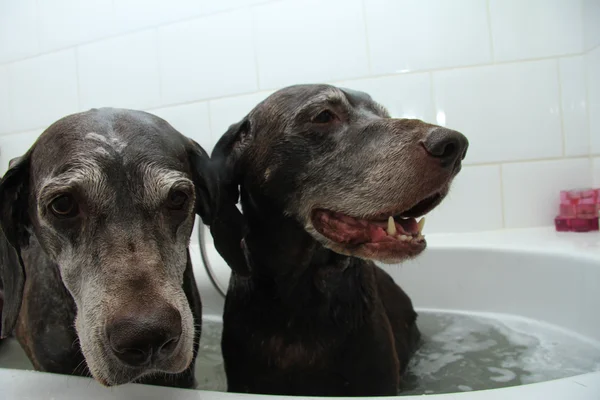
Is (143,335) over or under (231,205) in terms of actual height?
under

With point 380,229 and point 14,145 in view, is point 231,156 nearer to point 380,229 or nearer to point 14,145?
point 380,229

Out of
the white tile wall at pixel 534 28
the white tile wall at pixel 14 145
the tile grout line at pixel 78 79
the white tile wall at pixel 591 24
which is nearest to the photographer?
the white tile wall at pixel 591 24

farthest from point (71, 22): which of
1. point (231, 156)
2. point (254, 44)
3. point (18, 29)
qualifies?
point (231, 156)

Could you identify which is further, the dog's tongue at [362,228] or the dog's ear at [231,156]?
the dog's ear at [231,156]

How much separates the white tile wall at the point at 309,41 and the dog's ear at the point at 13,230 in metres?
1.88

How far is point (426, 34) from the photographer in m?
2.75

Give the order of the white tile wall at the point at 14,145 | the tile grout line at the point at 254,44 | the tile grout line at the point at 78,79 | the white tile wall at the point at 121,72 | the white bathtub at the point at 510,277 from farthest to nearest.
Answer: the white tile wall at the point at 14,145, the tile grout line at the point at 78,79, the white tile wall at the point at 121,72, the tile grout line at the point at 254,44, the white bathtub at the point at 510,277

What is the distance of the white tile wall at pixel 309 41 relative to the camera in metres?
2.84

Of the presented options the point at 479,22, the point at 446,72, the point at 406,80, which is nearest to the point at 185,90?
the point at 406,80

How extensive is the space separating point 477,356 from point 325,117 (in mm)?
1246

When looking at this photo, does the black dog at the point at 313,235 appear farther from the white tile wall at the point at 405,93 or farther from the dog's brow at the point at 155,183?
the white tile wall at the point at 405,93

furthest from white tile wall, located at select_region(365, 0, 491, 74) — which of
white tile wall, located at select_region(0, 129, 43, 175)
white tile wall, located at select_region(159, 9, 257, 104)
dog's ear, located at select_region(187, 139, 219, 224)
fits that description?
white tile wall, located at select_region(0, 129, 43, 175)

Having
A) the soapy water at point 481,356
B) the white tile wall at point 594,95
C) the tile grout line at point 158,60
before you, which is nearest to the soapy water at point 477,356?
the soapy water at point 481,356

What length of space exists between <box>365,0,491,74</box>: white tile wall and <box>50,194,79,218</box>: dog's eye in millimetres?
2135
